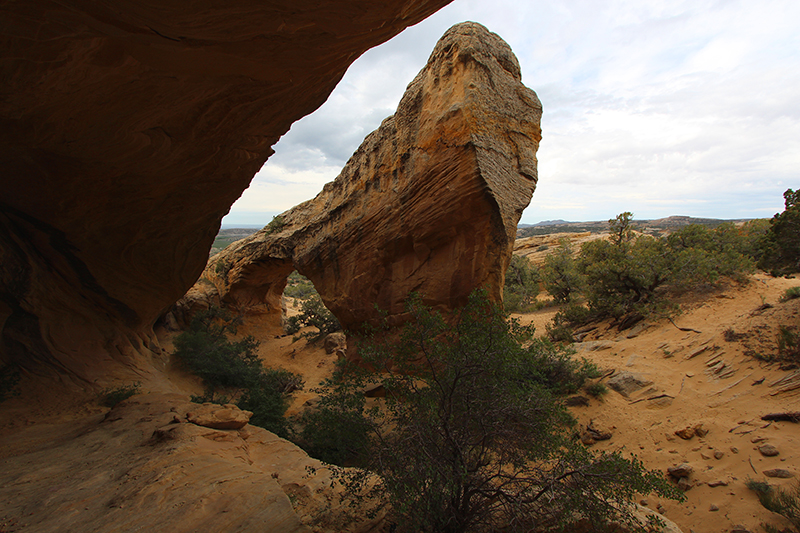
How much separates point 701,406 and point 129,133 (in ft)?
41.3

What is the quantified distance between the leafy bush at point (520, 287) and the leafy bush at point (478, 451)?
43.9 feet

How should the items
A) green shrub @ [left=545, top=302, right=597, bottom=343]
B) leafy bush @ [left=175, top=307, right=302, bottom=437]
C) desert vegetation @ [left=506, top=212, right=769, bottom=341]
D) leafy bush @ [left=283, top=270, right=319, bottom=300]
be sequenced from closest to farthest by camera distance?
leafy bush @ [left=175, top=307, right=302, bottom=437], desert vegetation @ [left=506, top=212, right=769, bottom=341], green shrub @ [left=545, top=302, right=597, bottom=343], leafy bush @ [left=283, top=270, right=319, bottom=300]

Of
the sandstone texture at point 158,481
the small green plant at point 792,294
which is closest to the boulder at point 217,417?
the sandstone texture at point 158,481

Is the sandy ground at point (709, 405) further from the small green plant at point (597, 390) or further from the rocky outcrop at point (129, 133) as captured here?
the rocky outcrop at point (129, 133)

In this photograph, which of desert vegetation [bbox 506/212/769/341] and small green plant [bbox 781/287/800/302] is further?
desert vegetation [bbox 506/212/769/341]

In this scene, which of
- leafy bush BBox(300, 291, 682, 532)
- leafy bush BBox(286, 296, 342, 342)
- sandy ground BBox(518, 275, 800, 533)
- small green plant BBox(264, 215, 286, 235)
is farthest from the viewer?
leafy bush BBox(286, 296, 342, 342)

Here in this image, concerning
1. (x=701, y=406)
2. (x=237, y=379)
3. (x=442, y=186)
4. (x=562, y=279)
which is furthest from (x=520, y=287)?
(x=237, y=379)

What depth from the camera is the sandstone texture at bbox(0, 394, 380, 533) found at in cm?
374

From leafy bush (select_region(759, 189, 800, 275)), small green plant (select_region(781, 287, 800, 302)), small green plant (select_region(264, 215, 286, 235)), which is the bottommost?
small green plant (select_region(781, 287, 800, 302))

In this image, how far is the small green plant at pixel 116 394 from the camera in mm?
7700

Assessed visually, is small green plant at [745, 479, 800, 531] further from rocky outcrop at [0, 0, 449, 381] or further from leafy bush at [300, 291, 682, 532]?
rocky outcrop at [0, 0, 449, 381]

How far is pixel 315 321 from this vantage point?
18.8 metres

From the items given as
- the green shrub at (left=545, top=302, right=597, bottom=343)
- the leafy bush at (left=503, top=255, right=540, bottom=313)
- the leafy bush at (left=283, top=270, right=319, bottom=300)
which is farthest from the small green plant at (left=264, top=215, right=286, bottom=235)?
the green shrub at (left=545, top=302, right=597, bottom=343)

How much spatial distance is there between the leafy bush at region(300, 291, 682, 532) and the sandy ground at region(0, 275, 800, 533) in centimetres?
230
